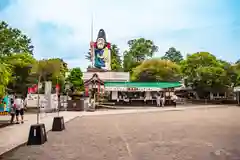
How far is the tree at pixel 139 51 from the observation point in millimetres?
74688

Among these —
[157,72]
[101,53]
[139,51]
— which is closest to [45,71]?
[101,53]

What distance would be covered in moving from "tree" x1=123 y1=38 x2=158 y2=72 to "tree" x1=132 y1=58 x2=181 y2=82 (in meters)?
13.8

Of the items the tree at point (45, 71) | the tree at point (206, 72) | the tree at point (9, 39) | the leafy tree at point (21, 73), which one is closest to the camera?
the tree at point (9, 39)

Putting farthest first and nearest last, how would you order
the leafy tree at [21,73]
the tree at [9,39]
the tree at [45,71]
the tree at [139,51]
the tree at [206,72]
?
the tree at [139,51] < the tree at [206,72] < the tree at [45,71] < the leafy tree at [21,73] < the tree at [9,39]

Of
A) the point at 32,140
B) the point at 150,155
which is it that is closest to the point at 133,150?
the point at 150,155

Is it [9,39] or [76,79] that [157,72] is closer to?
[76,79]

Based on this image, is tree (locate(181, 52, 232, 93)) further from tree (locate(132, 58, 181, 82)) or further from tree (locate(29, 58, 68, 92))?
tree (locate(29, 58, 68, 92))

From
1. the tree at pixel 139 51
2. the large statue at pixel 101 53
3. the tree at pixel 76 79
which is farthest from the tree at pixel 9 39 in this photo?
the tree at pixel 139 51

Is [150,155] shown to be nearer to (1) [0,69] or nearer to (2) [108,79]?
(1) [0,69]

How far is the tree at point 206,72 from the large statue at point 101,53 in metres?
13.9

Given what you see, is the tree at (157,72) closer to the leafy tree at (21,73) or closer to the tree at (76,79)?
the tree at (76,79)

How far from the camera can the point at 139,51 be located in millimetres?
74875

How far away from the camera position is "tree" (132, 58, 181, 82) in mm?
58625

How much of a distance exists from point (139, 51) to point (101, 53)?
16.1 meters
